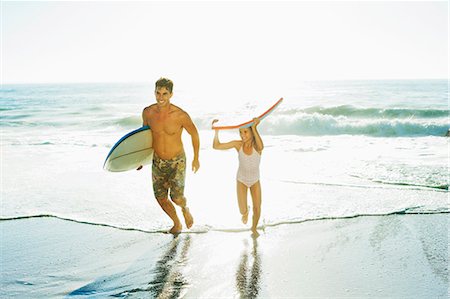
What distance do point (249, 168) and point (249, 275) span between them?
1.18m

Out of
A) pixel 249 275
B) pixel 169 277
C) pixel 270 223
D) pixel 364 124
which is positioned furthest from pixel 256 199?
pixel 364 124

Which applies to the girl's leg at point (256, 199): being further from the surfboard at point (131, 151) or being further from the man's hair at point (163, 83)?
the man's hair at point (163, 83)

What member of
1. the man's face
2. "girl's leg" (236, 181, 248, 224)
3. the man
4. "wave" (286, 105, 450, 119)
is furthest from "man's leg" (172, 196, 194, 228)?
"wave" (286, 105, 450, 119)

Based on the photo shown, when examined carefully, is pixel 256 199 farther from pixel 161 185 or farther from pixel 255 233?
pixel 161 185

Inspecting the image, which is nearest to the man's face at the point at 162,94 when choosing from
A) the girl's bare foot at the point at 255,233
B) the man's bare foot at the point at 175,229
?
the man's bare foot at the point at 175,229

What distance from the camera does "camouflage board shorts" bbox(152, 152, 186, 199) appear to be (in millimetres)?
4516

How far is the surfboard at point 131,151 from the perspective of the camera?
15.2 ft

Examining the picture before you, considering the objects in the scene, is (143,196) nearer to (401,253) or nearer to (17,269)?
(17,269)

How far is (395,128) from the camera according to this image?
1744 cm

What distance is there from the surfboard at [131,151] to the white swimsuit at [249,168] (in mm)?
1034

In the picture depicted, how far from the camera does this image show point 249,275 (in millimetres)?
3598

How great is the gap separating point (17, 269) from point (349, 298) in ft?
9.52

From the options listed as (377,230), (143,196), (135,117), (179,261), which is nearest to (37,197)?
(143,196)

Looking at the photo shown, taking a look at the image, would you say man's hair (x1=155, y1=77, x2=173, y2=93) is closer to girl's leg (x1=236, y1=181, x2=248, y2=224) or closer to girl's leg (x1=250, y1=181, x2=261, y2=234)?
girl's leg (x1=236, y1=181, x2=248, y2=224)
